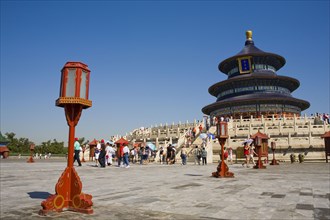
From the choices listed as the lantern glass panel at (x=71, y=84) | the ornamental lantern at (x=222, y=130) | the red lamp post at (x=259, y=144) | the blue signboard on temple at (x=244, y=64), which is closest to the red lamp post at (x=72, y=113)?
the lantern glass panel at (x=71, y=84)

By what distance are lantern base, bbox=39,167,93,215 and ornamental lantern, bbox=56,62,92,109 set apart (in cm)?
106

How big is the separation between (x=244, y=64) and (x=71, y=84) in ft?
175

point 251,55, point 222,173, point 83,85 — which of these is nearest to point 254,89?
point 251,55

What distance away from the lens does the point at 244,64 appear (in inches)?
2148

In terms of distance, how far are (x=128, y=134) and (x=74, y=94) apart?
36.3m

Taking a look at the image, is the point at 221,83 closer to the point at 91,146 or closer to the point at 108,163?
the point at 91,146

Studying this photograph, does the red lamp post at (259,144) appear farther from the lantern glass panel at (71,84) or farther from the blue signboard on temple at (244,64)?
the blue signboard on temple at (244,64)

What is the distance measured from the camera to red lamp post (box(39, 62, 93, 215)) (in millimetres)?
4086

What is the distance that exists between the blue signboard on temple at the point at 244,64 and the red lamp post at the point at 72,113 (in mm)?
52498

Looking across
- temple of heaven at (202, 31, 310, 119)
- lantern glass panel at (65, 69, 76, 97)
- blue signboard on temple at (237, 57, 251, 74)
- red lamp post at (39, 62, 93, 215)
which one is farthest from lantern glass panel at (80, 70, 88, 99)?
blue signboard on temple at (237, 57, 251, 74)

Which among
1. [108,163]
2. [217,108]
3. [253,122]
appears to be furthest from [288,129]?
[217,108]

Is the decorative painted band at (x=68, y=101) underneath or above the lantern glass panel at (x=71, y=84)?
underneath

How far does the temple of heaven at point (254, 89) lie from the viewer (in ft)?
156

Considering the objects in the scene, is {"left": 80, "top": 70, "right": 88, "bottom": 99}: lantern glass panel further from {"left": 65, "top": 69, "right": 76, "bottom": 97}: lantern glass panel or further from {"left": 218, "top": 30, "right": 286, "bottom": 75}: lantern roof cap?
{"left": 218, "top": 30, "right": 286, "bottom": 75}: lantern roof cap
